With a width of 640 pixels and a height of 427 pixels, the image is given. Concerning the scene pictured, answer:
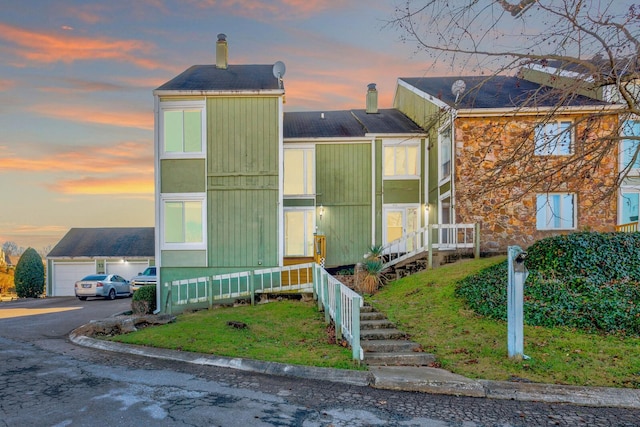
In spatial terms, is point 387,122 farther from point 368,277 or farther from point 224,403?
point 224,403

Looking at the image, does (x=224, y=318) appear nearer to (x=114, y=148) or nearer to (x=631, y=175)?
(x=114, y=148)

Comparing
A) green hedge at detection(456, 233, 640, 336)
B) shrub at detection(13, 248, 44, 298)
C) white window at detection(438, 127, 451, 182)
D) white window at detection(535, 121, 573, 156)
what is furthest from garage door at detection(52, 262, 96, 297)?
white window at detection(535, 121, 573, 156)

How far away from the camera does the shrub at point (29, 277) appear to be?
2881cm

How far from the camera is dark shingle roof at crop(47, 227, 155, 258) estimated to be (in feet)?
97.8

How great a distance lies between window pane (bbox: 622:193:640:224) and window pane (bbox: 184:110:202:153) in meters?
15.6

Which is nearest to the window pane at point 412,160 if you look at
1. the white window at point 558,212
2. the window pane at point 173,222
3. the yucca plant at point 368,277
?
the white window at point 558,212

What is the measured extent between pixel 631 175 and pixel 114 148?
2046cm

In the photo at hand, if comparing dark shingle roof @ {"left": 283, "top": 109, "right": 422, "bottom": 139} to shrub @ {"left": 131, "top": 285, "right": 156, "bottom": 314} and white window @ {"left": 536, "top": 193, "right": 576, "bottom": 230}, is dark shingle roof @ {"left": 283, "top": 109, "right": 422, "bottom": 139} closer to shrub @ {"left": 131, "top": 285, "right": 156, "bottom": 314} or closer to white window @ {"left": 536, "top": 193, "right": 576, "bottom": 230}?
white window @ {"left": 536, "top": 193, "right": 576, "bottom": 230}

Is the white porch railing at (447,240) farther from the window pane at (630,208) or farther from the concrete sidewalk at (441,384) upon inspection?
the concrete sidewalk at (441,384)

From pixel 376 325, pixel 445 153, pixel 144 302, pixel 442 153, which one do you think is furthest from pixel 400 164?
pixel 144 302

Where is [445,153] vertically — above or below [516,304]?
above

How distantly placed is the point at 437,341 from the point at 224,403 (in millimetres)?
4450

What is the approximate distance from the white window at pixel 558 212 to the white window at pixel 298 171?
8844 mm

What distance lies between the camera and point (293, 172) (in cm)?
1877
